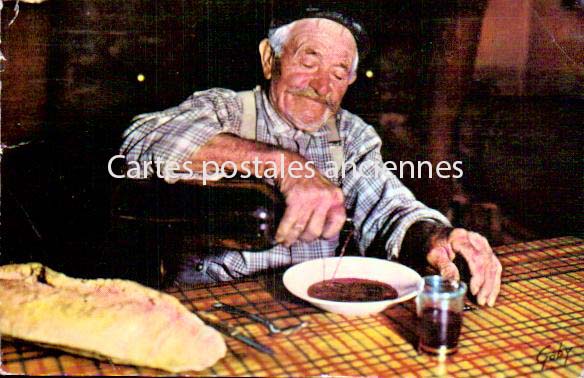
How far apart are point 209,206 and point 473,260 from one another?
0.80m

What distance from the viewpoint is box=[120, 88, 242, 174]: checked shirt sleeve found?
5.58 feet

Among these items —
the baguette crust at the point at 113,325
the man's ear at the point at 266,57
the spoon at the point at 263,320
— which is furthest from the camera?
the man's ear at the point at 266,57

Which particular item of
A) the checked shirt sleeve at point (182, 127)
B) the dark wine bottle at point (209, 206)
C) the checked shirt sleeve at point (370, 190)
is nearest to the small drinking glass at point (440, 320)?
the dark wine bottle at point (209, 206)

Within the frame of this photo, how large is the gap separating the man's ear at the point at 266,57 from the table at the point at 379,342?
75 cm

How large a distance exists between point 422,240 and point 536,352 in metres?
0.58

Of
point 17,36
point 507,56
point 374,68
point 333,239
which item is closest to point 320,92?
point 374,68

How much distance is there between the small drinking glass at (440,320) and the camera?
1.22 m

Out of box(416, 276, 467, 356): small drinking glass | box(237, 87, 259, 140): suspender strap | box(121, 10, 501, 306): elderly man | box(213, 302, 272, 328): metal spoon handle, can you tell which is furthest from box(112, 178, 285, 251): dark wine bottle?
box(416, 276, 467, 356): small drinking glass

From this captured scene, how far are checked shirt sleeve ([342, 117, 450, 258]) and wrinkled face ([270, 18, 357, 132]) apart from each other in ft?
0.50

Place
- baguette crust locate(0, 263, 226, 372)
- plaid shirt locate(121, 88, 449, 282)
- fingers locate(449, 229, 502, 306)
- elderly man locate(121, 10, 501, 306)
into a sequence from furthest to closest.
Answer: plaid shirt locate(121, 88, 449, 282)
elderly man locate(121, 10, 501, 306)
fingers locate(449, 229, 502, 306)
baguette crust locate(0, 263, 226, 372)

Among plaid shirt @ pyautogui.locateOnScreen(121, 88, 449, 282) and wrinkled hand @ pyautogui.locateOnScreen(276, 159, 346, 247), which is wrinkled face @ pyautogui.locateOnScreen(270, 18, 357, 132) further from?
wrinkled hand @ pyautogui.locateOnScreen(276, 159, 346, 247)

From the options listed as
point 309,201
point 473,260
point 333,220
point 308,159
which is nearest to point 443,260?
point 473,260

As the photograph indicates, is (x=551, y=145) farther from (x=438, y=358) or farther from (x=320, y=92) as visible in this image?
(x=438, y=358)

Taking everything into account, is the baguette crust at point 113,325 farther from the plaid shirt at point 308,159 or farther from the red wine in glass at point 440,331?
the plaid shirt at point 308,159
